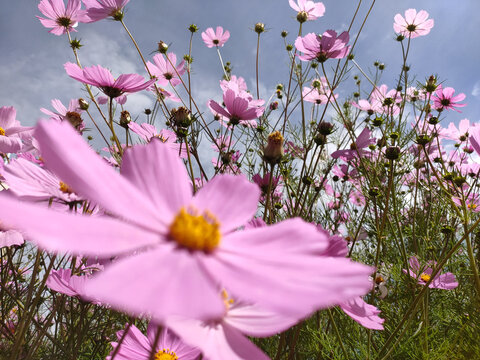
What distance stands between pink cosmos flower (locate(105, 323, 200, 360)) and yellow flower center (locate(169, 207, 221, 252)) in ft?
0.58

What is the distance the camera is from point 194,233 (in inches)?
7.9

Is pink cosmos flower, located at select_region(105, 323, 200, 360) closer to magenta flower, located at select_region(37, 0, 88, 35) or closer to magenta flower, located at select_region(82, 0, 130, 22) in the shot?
magenta flower, located at select_region(82, 0, 130, 22)

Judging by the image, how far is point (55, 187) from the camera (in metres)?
0.33

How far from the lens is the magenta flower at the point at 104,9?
91 cm

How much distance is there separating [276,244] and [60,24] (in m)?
1.27

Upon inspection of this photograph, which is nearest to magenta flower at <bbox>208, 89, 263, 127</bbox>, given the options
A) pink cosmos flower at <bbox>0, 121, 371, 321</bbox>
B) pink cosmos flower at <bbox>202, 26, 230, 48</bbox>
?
pink cosmos flower at <bbox>0, 121, 371, 321</bbox>

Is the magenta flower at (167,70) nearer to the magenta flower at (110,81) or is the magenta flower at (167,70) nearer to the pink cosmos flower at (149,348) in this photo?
the magenta flower at (110,81)

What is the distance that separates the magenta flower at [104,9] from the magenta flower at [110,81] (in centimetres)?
43

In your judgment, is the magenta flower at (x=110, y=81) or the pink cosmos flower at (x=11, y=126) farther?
the pink cosmos flower at (x=11, y=126)

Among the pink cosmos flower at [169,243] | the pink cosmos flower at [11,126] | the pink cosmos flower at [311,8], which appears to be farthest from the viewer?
the pink cosmos flower at [311,8]

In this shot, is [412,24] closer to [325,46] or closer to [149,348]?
[325,46]

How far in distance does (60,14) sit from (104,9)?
310mm

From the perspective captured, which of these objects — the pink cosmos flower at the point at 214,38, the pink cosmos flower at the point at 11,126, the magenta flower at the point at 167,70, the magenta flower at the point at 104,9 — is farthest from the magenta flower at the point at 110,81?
the pink cosmos flower at the point at 214,38

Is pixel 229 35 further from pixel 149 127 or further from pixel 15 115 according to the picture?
pixel 15 115
